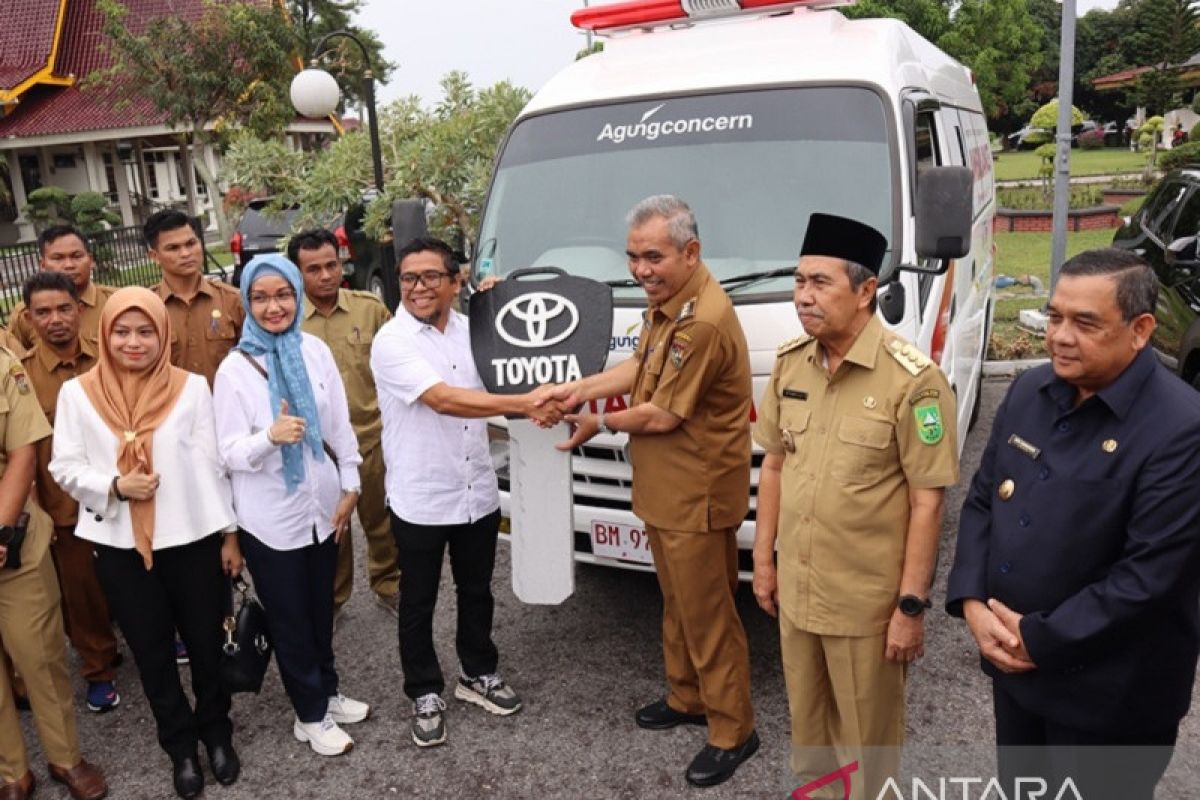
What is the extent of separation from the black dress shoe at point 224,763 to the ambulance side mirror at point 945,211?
122 inches

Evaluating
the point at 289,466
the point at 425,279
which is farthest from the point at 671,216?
the point at 289,466

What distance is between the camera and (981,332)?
6801 millimetres

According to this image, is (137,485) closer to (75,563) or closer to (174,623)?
(174,623)

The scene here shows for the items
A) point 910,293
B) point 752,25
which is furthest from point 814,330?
point 752,25

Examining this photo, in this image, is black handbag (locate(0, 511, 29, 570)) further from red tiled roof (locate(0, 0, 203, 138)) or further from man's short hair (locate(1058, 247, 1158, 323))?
red tiled roof (locate(0, 0, 203, 138))

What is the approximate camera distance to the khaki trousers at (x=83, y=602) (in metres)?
4.09

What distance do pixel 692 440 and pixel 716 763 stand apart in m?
1.11

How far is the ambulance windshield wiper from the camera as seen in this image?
3.81 meters

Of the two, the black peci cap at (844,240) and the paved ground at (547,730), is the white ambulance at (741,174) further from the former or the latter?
the black peci cap at (844,240)

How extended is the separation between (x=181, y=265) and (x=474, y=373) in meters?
1.50

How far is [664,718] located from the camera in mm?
3674

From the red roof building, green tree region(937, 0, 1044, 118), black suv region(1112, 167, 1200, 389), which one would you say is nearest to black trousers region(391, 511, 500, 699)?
black suv region(1112, 167, 1200, 389)

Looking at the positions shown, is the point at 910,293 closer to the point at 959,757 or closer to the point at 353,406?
the point at 959,757

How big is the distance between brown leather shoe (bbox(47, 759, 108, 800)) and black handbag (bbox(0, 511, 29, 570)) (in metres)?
0.76
